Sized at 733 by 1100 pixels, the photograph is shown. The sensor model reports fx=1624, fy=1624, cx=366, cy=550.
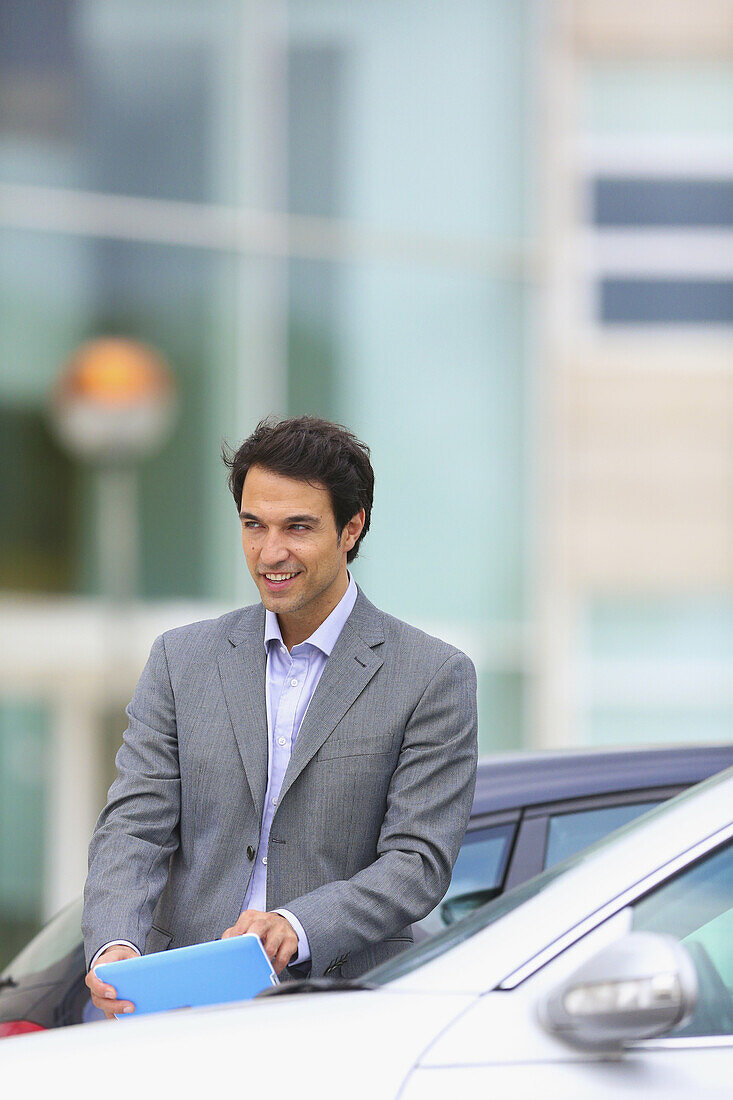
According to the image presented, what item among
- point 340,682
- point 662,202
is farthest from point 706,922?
point 662,202

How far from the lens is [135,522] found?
29.7 ft

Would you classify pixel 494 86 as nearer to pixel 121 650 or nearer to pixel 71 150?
pixel 71 150

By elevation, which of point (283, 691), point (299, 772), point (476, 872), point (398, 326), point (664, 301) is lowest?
point (476, 872)

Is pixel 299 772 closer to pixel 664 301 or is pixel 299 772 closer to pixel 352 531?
pixel 352 531

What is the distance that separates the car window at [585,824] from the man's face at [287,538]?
93 centimetres

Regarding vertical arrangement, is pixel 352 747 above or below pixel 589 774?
above

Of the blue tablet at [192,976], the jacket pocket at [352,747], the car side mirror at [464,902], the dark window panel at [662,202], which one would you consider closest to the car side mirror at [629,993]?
the blue tablet at [192,976]

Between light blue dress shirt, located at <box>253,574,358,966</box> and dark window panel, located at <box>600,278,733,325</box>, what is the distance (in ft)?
26.4

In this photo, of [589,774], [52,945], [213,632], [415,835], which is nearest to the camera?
[415,835]

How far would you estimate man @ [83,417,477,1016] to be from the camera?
2.68 meters

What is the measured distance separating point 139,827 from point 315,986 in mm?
516

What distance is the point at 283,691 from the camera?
286 centimetres

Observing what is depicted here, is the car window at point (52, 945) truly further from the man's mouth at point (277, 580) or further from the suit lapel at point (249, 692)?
the man's mouth at point (277, 580)

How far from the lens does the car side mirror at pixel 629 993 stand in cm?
196
